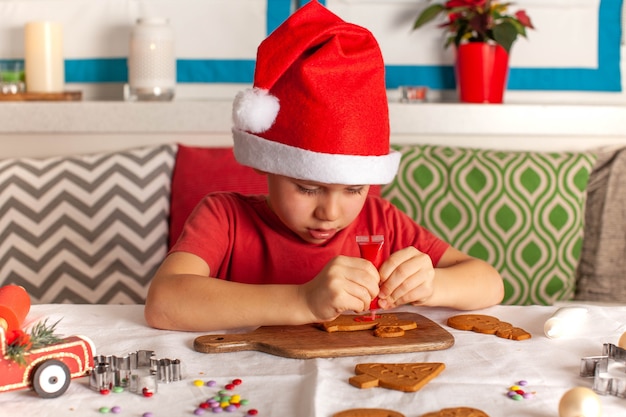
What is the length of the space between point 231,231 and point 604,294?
4.40ft

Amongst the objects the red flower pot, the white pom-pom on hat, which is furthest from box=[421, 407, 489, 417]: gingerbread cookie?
the red flower pot

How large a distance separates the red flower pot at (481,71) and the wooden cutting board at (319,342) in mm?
1482

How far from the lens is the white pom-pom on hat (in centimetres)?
128

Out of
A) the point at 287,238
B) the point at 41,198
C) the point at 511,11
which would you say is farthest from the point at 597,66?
the point at 41,198

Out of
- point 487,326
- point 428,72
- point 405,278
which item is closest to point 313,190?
point 405,278

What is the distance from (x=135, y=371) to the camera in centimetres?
95

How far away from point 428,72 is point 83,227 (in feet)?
3.81

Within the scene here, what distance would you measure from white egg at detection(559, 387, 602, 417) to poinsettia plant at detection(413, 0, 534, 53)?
1759 millimetres

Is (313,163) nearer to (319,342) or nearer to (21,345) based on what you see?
(319,342)

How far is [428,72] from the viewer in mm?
2631

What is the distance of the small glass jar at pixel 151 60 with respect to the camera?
7.97 ft

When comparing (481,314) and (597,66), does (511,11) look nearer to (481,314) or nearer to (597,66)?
(597,66)

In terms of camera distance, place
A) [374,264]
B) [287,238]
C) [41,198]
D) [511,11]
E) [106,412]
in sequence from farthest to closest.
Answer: [511,11]
[41,198]
[287,238]
[374,264]
[106,412]

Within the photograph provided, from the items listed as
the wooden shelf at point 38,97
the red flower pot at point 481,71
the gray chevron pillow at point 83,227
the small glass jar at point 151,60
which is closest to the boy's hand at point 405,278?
the gray chevron pillow at point 83,227
